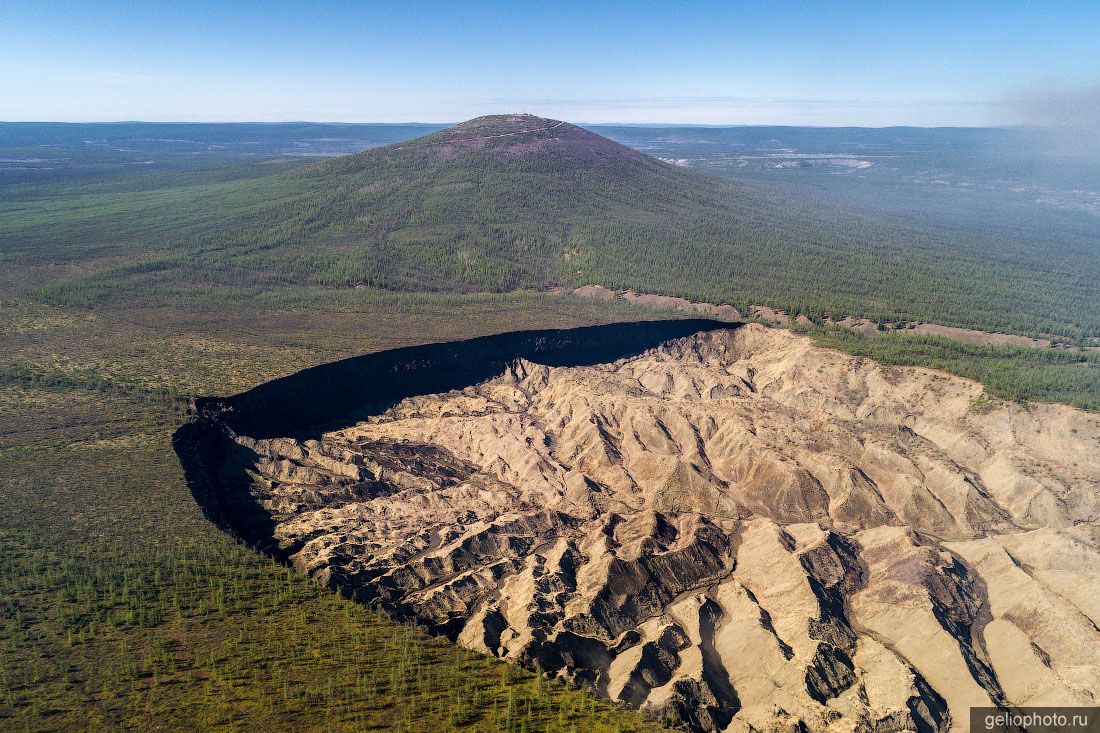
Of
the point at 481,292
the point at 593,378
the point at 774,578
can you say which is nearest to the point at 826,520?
the point at 774,578

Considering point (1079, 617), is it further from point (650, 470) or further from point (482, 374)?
point (482, 374)

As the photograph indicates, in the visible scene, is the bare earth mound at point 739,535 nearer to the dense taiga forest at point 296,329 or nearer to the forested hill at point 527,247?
the dense taiga forest at point 296,329

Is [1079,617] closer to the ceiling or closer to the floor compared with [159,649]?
closer to the floor

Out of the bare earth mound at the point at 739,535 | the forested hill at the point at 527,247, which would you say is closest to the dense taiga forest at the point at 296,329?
the forested hill at the point at 527,247

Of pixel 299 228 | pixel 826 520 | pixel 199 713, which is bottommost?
pixel 826 520

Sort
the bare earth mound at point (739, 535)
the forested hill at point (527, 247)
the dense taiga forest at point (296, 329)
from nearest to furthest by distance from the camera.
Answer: the dense taiga forest at point (296, 329), the bare earth mound at point (739, 535), the forested hill at point (527, 247)

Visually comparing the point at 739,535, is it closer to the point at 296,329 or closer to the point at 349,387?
the point at 349,387

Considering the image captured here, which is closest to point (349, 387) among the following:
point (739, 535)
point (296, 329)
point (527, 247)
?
point (296, 329)
